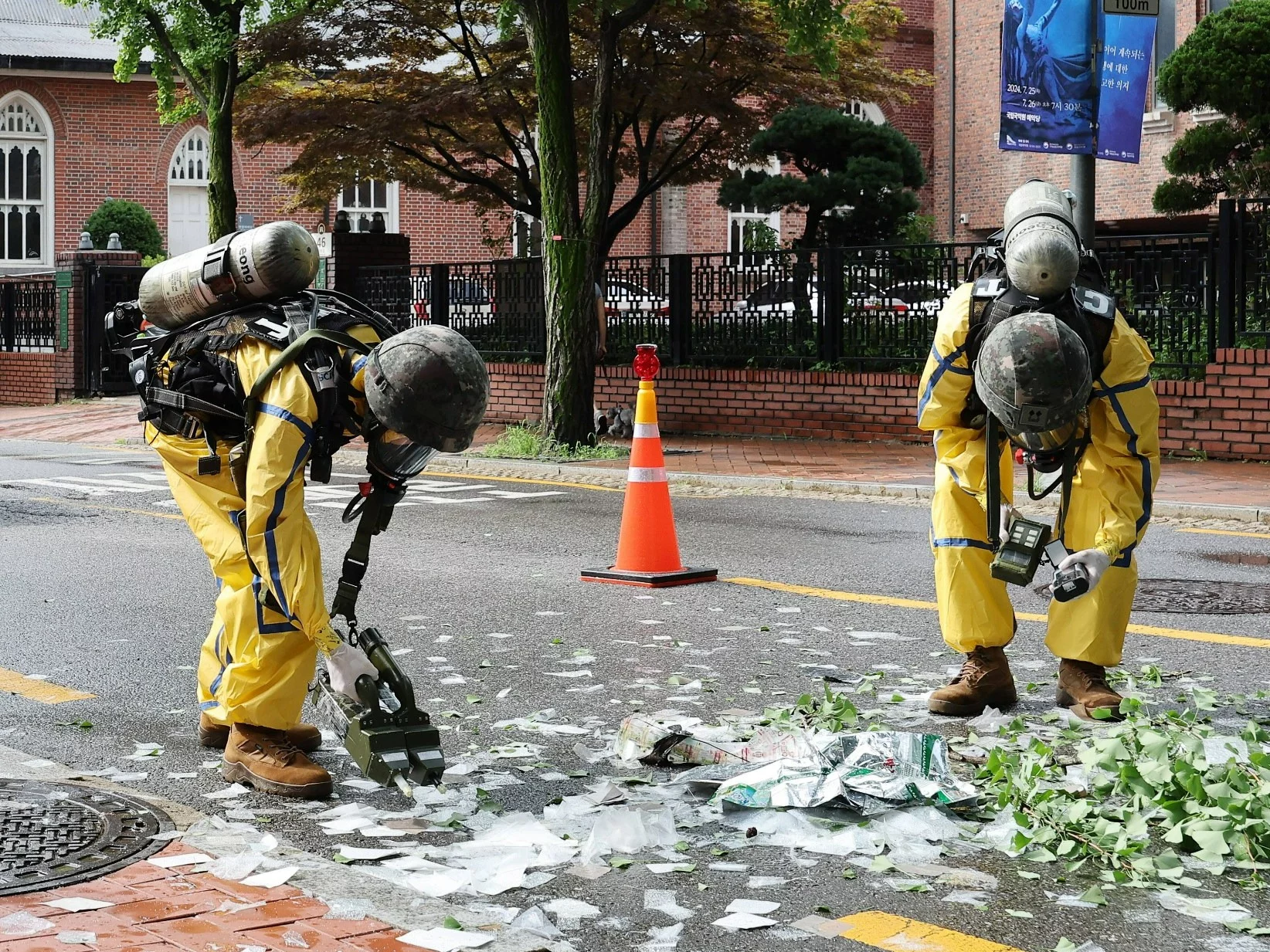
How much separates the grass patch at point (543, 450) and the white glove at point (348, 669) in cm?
A: 1145

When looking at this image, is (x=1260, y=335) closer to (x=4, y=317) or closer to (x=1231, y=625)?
(x=1231, y=625)

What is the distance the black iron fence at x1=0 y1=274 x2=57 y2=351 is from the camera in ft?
93.6

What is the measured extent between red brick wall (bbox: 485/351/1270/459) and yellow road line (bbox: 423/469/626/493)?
774mm

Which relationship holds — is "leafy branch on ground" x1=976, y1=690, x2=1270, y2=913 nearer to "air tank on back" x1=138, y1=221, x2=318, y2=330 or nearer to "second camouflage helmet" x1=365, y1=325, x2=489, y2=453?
"second camouflage helmet" x1=365, y1=325, x2=489, y2=453

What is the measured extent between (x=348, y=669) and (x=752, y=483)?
31.8 ft

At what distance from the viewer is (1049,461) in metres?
5.71

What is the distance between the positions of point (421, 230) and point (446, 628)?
112 feet

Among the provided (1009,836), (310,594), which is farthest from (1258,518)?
(310,594)

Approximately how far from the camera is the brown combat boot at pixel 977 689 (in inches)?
229

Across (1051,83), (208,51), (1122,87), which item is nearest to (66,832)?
(1051,83)

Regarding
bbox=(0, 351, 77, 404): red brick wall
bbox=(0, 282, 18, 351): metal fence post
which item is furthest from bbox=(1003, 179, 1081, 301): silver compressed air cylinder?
bbox=(0, 282, 18, 351): metal fence post

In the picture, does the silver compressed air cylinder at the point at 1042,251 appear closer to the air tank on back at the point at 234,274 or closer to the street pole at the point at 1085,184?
the air tank on back at the point at 234,274

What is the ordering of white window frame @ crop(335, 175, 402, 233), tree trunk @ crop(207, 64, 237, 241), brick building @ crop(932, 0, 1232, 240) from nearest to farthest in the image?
1. tree trunk @ crop(207, 64, 237, 241)
2. brick building @ crop(932, 0, 1232, 240)
3. white window frame @ crop(335, 175, 402, 233)

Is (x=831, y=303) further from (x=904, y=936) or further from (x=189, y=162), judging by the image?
(x=189, y=162)
